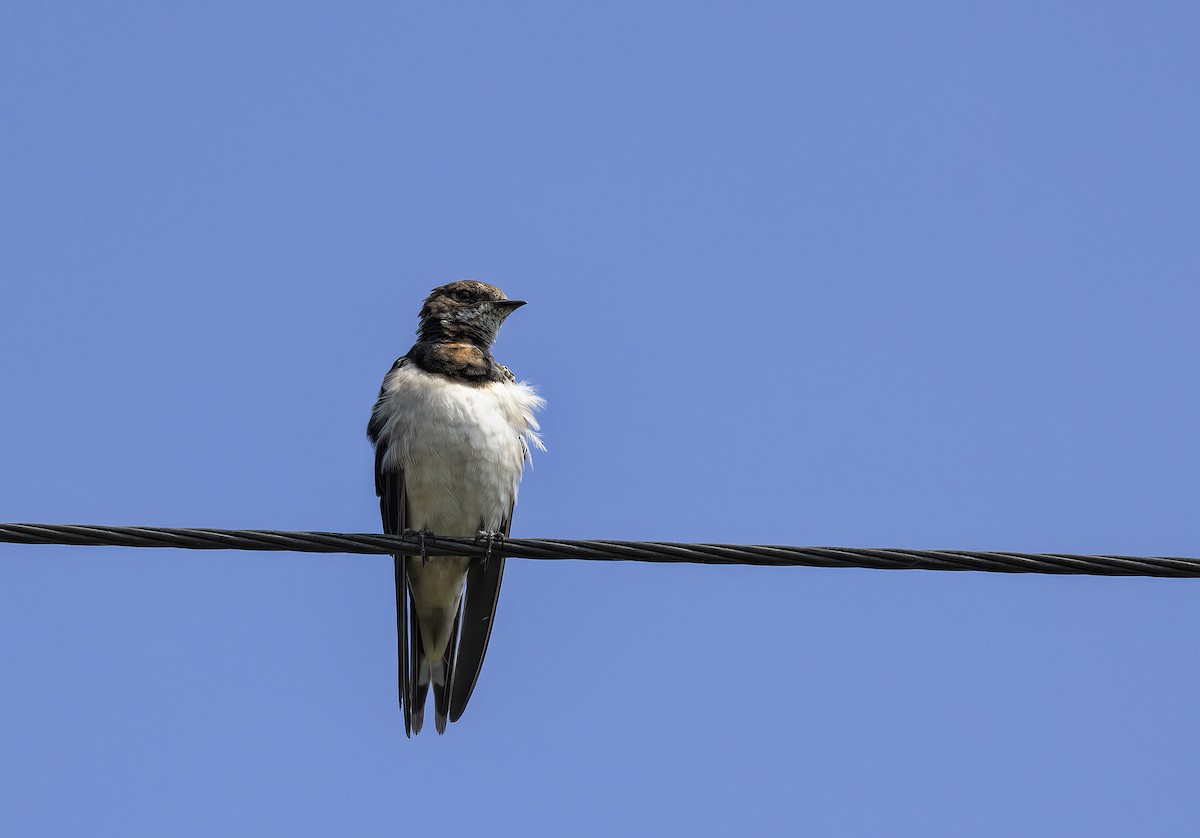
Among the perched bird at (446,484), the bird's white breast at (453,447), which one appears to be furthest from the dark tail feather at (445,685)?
the bird's white breast at (453,447)

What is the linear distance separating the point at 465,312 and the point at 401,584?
5.71ft

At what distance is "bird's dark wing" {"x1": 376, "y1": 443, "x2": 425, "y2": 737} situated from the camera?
8172mm

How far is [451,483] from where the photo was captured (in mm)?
8133

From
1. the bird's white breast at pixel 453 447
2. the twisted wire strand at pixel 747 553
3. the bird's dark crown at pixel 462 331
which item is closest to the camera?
the twisted wire strand at pixel 747 553

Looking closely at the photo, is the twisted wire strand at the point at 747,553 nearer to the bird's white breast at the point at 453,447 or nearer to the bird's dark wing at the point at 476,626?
the bird's white breast at the point at 453,447

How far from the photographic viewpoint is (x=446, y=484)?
812cm

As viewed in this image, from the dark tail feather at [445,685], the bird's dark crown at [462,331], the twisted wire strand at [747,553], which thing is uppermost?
the bird's dark crown at [462,331]

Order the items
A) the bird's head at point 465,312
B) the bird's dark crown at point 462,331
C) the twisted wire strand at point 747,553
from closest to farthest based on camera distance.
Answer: the twisted wire strand at point 747,553 → the bird's dark crown at point 462,331 → the bird's head at point 465,312

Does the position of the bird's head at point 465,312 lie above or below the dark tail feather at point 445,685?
above

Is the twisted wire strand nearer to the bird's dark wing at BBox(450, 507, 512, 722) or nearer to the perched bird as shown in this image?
the perched bird

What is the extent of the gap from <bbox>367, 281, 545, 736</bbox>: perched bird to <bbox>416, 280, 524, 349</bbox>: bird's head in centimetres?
6

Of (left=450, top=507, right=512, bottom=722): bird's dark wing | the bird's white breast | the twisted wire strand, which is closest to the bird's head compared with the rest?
the bird's white breast

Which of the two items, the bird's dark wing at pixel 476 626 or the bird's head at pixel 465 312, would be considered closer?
the bird's dark wing at pixel 476 626

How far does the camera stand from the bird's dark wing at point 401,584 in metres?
8.17
